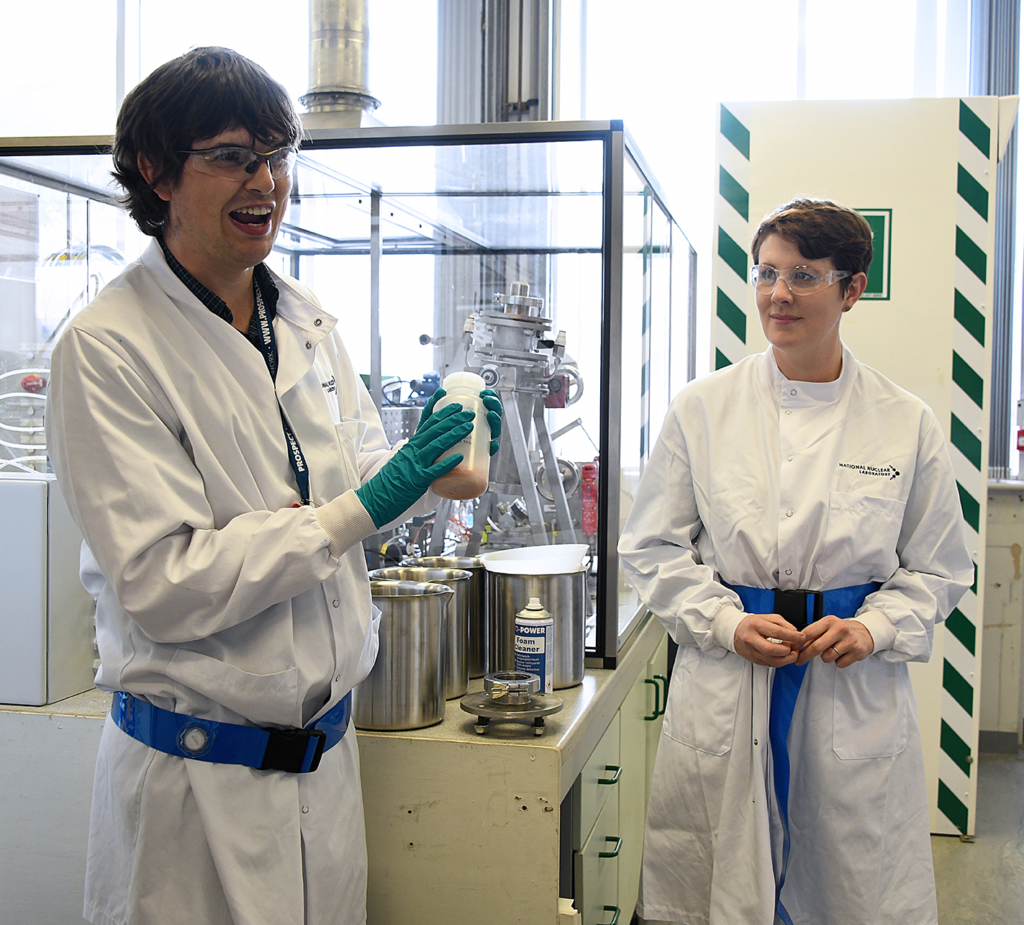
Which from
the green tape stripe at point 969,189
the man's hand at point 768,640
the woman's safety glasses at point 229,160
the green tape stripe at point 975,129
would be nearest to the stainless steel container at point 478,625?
the man's hand at point 768,640

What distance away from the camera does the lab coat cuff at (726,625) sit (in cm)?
161

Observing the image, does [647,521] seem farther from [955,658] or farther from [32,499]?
[955,658]

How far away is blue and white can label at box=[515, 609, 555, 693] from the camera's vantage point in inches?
68.2

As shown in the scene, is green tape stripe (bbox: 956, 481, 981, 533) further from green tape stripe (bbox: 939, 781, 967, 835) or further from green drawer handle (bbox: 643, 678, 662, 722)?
green drawer handle (bbox: 643, 678, 662, 722)

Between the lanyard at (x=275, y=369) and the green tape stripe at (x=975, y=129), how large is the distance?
7.69 feet

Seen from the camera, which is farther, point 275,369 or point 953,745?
point 953,745

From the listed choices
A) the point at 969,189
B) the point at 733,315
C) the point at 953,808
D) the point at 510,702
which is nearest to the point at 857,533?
the point at 510,702

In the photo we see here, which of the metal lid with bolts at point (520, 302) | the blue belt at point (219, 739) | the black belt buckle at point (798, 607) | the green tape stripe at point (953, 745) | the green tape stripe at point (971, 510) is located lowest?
the green tape stripe at point (953, 745)

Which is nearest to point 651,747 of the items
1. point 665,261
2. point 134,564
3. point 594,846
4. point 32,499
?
point 594,846

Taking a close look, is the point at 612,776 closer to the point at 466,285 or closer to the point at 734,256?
the point at 466,285

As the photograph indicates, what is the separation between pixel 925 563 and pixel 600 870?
0.91 m

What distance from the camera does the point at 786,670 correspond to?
164 cm

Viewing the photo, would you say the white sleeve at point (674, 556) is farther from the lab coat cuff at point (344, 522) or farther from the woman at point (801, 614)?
the lab coat cuff at point (344, 522)

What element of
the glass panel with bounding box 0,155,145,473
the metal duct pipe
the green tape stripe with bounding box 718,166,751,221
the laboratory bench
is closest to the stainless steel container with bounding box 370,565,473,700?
the laboratory bench
